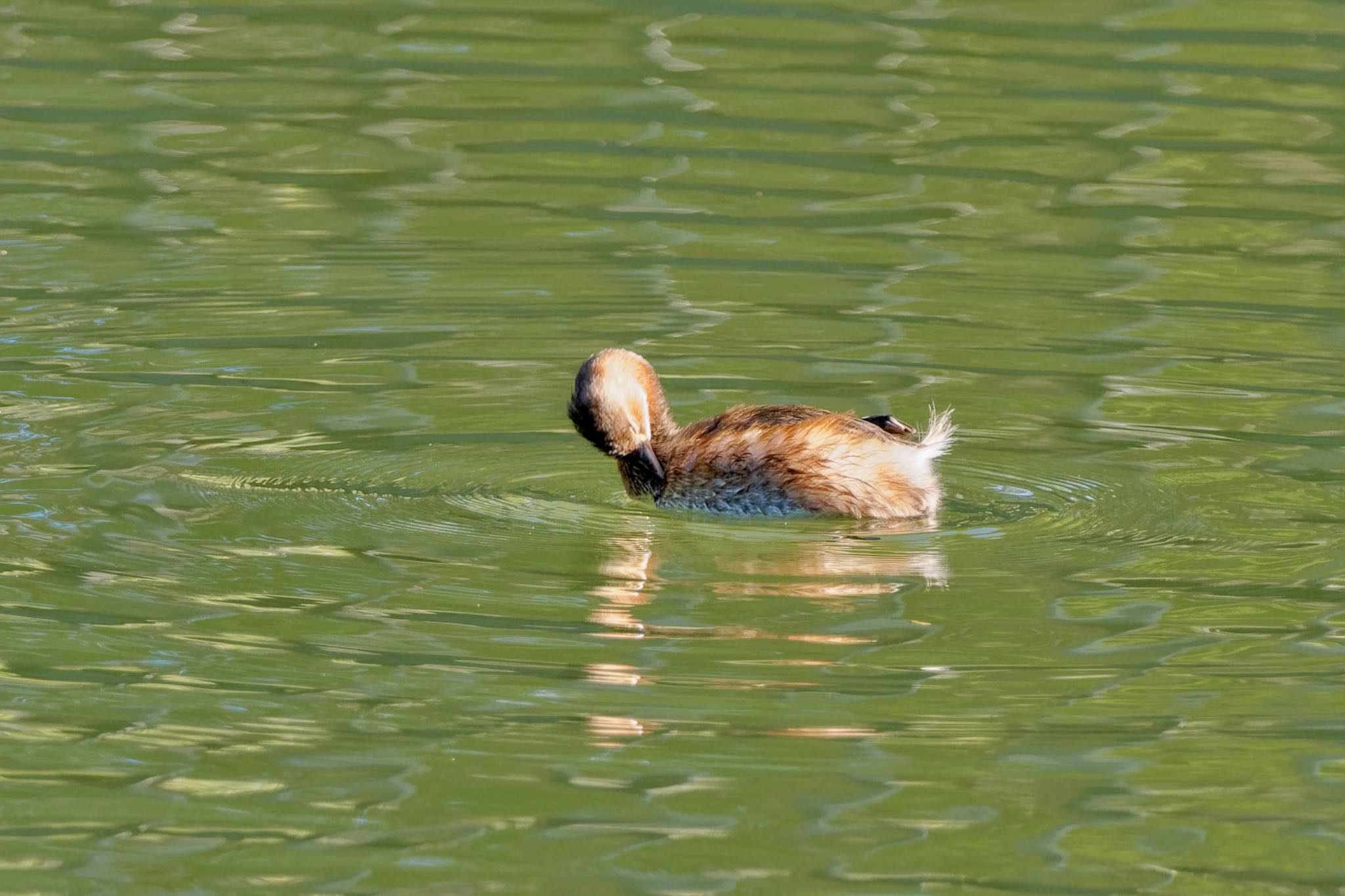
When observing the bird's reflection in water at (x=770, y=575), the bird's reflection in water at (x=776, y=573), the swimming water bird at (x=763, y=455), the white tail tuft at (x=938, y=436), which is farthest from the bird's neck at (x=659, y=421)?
the white tail tuft at (x=938, y=436)

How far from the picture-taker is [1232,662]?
6.32 metres

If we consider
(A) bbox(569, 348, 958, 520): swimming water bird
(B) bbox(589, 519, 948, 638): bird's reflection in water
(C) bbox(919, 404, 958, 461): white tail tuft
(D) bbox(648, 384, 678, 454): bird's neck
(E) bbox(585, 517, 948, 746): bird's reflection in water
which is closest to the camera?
(E) bbox(585, 517, 948, 746): bird's reflection in water

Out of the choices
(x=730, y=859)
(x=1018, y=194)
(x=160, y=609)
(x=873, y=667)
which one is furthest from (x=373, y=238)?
(x=730, y=859)

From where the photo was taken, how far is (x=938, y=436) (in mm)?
7875

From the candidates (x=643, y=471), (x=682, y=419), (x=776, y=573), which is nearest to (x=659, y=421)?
(x=643, y=471)

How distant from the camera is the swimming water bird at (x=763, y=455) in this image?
7590 mm

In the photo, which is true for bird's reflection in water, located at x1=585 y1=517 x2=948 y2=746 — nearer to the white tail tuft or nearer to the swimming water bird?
the swimming water bird

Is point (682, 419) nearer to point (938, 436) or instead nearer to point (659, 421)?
point (659, 421)

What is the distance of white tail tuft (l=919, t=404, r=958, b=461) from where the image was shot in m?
7.79

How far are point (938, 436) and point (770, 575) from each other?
1172mm

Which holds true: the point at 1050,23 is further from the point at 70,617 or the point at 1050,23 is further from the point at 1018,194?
the point at 70,617

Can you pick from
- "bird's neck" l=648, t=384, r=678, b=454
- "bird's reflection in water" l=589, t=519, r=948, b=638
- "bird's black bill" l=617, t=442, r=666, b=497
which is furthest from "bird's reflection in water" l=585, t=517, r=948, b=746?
"bird's neck" l=648, t=384, r=678, b=454

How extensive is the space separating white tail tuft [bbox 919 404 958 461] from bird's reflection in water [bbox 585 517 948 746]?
0.31 m

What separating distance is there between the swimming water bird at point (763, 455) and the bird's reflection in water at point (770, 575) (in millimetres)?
122
